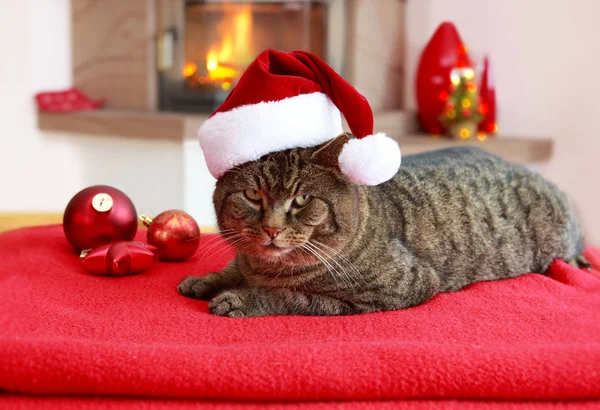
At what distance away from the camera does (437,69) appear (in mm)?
2766

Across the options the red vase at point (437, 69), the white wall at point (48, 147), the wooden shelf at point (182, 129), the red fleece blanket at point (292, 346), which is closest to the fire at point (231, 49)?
the wooden shelf at point (182, 129)

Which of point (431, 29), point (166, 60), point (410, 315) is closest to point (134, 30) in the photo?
point (166, 60)

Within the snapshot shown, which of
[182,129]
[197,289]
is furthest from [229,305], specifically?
[182,129]

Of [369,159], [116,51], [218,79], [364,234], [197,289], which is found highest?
[116,51]

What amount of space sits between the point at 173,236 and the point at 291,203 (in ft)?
1.40

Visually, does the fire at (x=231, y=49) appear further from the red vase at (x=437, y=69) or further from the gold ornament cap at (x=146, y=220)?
the gold ornament cap at (x=146, y=220)

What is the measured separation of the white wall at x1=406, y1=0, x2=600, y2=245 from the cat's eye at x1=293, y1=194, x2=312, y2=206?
1734 millimetres

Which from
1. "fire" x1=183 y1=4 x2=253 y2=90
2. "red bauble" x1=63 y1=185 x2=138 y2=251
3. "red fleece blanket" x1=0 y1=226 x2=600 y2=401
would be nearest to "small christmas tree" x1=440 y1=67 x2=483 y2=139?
"fire" x1=183 y1=4 x2=253 y2=90

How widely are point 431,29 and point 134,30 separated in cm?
123

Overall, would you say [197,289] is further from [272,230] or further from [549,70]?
[549,70]

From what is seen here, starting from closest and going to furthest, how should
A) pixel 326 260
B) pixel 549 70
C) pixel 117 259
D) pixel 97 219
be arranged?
pixel 326 260
pixel 117 259
pixel 97 219
pixel 549 70

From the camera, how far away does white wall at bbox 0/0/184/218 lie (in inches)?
108

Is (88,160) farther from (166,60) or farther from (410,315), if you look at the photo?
(410,315)

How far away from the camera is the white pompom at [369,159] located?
105 cm
